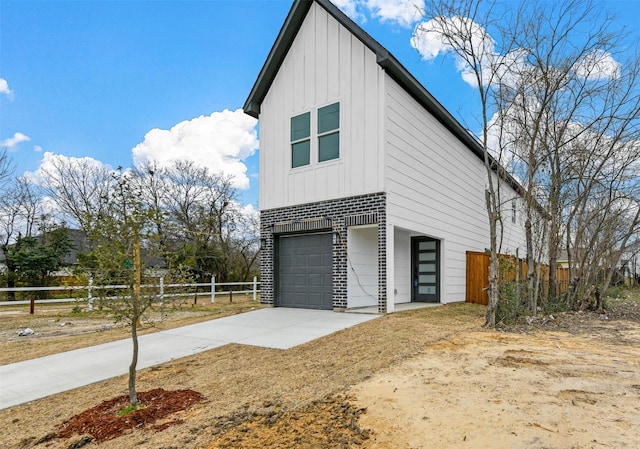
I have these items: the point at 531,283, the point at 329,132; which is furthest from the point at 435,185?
the point at 531,283

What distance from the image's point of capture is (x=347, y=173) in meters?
10.6

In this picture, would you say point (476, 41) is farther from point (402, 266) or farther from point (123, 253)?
point (123, 253)

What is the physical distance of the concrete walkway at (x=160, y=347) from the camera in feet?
18.6

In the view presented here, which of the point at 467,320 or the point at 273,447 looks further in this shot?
the point at 467,320

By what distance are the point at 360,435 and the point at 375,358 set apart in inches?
95.3

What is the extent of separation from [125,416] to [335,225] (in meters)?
7.19

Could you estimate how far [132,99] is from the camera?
16766 mm

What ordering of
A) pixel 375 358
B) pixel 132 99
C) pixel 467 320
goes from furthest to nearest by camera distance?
1. pixel 132 99
2. pixel 467 320
3. pixel 375 358

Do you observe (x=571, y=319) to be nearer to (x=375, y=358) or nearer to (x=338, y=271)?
(x=338, y=271)

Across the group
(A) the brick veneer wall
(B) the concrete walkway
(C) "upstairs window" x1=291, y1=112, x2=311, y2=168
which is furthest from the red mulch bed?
(C) "upstairs window" x1=291, y1=112, x2=311, y2=168

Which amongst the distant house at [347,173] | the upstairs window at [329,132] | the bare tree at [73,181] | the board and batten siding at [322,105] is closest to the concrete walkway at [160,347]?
the distant house at [347,173]

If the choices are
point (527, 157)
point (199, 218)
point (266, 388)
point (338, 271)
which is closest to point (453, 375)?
point (266, 388)

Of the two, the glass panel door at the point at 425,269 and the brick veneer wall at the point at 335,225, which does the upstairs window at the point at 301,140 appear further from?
the glass panel door at the point at 425,269

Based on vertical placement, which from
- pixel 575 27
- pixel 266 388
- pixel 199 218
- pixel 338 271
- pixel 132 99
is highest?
pixel 132 99
